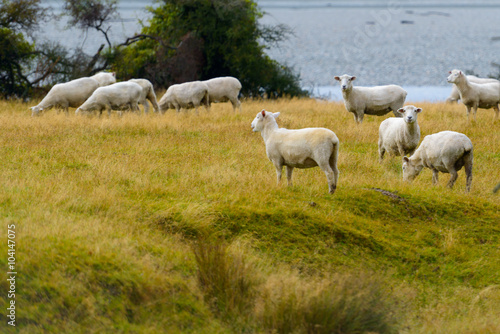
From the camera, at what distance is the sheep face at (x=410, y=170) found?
37.3 feet

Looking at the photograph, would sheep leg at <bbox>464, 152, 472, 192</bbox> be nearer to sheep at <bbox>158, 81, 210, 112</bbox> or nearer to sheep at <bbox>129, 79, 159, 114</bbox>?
sheep at <bbox>158, 81, 210, 112</bbox>

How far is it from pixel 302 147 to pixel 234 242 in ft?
6.53

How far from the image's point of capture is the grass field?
21.3 ft

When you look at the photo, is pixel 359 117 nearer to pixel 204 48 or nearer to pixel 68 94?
pixel 68 94

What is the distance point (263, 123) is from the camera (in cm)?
1024

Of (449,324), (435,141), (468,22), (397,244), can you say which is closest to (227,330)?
(449,324)

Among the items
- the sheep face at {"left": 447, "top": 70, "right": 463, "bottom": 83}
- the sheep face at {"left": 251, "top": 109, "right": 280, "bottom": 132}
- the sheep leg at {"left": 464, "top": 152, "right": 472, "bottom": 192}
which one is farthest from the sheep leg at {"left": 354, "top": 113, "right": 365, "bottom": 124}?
the sheep face at {"left": 251, "top": 109, "right": 280, "bottom": 132}

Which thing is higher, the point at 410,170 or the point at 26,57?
the point at 26,57

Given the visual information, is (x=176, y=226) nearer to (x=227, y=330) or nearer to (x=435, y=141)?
(x=227, y=330)

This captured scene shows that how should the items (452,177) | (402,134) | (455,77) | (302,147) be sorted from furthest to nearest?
(455,77) < (402,134) < (452,177) < (302,147)

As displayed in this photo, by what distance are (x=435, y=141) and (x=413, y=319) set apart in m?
4.41

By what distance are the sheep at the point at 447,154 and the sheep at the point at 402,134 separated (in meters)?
0.75

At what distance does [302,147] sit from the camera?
9.37m

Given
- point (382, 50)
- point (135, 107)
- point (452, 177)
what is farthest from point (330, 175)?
point (382, 50)
